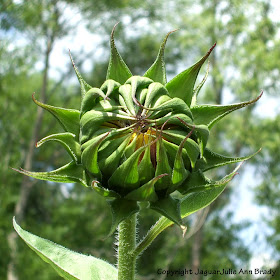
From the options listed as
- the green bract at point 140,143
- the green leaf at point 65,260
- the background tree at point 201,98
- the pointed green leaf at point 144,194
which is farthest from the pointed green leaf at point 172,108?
the background tree at point 201,98

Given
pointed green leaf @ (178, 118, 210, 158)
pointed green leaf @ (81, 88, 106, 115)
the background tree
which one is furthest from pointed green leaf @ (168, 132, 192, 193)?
the background tree

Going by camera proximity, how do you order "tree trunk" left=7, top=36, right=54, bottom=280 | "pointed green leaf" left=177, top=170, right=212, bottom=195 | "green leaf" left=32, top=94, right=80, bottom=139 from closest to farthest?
"pointed green leaf" left=177, top=170, right=212, bottom=195, "green leaf" left=32, top=94, right=80, bottom=139, "tree trunk" left=7, top=36, right=54, bottom=280

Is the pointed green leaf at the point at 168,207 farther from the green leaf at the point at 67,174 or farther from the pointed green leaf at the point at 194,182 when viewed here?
the green leaf at the point at 67,174

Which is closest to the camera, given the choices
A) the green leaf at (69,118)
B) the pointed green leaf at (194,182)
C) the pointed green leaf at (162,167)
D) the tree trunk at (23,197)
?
the pointed green leaf at (162,167)

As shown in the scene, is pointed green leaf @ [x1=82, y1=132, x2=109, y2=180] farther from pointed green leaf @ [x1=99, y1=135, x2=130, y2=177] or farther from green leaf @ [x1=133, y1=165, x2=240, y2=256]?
green leaf @ [x1=133, y1=165, x2=240, y2=256]

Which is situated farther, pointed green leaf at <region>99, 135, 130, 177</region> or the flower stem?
the flower stem

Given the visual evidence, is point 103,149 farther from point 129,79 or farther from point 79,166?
point 129,79

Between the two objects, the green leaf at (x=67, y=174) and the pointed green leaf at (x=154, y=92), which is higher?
the pointed green leaf at (x=154, y=92)
